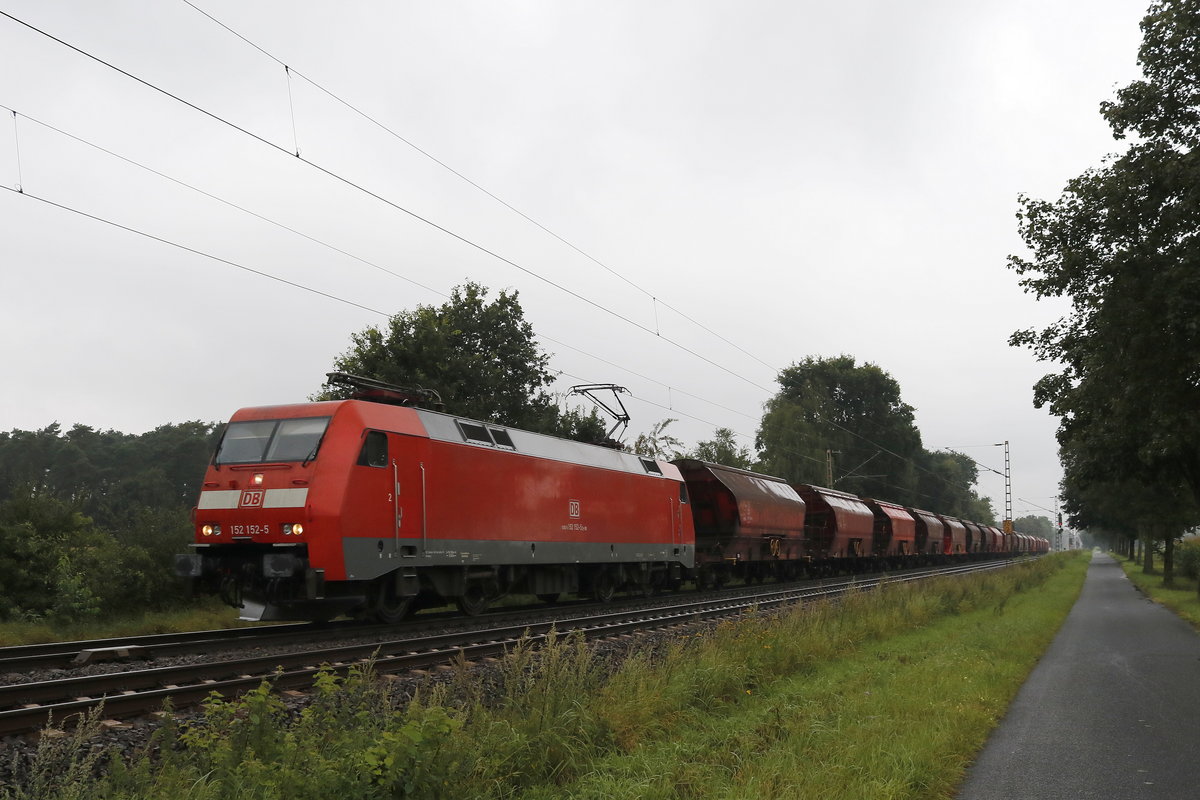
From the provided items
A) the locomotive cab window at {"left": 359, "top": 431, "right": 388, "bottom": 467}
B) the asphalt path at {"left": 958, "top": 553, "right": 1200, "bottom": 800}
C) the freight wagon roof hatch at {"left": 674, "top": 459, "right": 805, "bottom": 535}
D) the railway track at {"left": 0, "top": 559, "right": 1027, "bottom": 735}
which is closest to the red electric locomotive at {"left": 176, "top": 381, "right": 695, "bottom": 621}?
the locomotive cab window at {"left": 359, "top": 431, "right": 388, "bottom": 467}

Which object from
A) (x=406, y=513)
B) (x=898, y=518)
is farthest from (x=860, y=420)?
(x=406, y=513)

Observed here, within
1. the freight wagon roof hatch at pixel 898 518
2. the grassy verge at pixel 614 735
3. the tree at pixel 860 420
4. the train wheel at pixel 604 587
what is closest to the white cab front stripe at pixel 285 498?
the grassy verge at pixel 614 735

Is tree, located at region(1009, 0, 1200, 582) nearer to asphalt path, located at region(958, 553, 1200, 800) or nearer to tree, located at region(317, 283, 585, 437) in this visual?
asphalt path, located at region(958, 553, 1200, 800)

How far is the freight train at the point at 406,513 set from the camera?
12.8 m

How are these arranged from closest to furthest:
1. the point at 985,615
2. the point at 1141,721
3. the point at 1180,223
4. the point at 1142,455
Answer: the point at 1141,721
the point at 1180,223
the point at 1142,455
the point at 985,615

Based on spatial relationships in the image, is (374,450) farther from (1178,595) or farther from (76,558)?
(1178,595)

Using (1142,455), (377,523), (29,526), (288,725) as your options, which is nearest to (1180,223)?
(1142,455)

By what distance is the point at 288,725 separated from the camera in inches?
302

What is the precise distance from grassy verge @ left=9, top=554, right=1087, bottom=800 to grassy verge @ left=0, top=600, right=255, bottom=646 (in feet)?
26.6

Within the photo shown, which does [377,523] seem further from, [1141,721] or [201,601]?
[1141,721]

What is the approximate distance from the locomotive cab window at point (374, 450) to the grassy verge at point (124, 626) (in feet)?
13.1

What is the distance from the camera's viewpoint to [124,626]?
15.2 meters

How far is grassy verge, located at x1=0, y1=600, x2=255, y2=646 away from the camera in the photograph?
1433 centimetres

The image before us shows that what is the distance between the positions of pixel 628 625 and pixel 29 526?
11.0m
